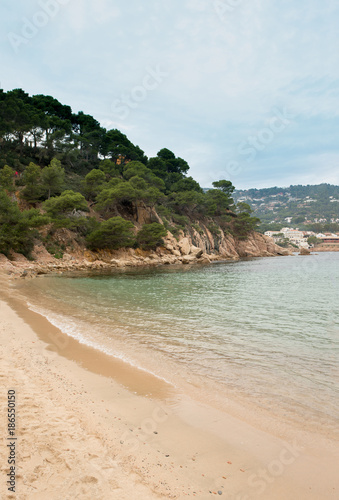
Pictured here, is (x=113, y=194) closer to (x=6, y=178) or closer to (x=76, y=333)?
(x=6, y=178)

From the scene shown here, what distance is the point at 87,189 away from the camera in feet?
163

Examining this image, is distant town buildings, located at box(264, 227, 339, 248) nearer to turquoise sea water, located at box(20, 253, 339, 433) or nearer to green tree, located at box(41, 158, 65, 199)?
green tree, located at box(41, 158, 65, 199)

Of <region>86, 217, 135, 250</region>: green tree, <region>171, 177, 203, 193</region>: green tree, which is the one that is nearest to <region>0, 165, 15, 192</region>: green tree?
<region>86, 217, 135, 250</region>: green tree

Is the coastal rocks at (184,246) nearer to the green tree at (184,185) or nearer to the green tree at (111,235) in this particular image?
the green tree at (111,235)

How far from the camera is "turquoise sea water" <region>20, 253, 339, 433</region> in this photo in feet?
17.6

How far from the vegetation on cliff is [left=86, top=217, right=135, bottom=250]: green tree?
5.5 inches

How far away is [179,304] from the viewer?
13789mm

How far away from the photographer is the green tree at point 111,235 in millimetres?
40656

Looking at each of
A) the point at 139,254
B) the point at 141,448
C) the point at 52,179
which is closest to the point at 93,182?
the point at 52,179

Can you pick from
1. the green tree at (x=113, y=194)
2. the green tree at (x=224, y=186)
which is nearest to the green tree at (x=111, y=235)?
the green tree at (x=113, y=194)

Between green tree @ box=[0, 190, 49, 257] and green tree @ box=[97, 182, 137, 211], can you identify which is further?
green tree @ box=[97, 182, 137, 211]

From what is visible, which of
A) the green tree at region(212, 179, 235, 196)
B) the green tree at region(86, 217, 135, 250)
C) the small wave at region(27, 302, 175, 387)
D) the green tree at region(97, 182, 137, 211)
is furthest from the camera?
the green tree at region(212, 179, 235, 196)

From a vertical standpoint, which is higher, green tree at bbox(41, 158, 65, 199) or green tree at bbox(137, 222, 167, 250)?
green tree at bbox(41, 158, 65, 199)

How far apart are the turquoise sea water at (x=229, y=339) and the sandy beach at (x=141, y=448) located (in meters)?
0.88
